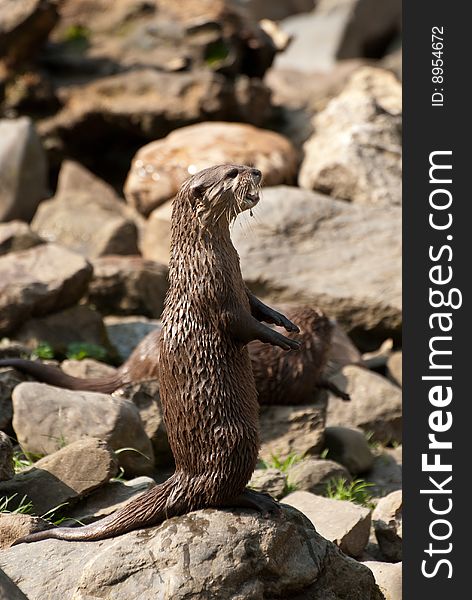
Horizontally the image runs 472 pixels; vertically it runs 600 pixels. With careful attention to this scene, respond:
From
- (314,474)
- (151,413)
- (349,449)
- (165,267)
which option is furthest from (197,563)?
(165,267)

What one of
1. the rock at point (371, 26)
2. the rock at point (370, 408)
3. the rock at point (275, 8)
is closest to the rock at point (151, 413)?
the rock at point (370, 408)

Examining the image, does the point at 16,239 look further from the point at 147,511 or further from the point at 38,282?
the point at 147,511

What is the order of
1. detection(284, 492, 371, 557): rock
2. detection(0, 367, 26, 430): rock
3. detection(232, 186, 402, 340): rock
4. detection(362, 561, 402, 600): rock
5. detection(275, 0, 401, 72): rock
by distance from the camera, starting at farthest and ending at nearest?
detection(275, 0, 401, 72): rock, detection(232, 186, 402, 340): rock, detection(0, 367, 26, 430): rock, detection(284, 492, 371, 557): rock, detection(362, 561, 402, 600): rock

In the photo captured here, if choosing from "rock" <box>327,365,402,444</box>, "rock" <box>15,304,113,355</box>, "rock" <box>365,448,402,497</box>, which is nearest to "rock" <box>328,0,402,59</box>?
→ "rock" <box>15,304,113,355</box>

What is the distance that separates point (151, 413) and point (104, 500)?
1047 mm

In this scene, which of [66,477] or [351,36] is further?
[351,36]

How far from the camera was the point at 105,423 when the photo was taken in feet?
17.0

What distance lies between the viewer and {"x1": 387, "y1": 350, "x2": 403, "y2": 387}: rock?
843 centimetres

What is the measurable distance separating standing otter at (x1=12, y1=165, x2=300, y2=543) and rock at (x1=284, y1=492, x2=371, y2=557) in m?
0.98

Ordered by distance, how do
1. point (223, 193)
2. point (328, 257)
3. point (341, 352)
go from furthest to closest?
1. point (328, 257)
2. point (341, 352)
3. point (223, 193)

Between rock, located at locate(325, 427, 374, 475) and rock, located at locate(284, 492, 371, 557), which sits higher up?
rock, located at locate(325, 427, 374, 475)

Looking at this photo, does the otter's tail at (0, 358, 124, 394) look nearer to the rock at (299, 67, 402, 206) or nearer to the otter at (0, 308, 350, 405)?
the otter at (0, 308, 350, 405)

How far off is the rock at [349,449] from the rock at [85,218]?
3780 mm

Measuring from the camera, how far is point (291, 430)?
6.36 m
